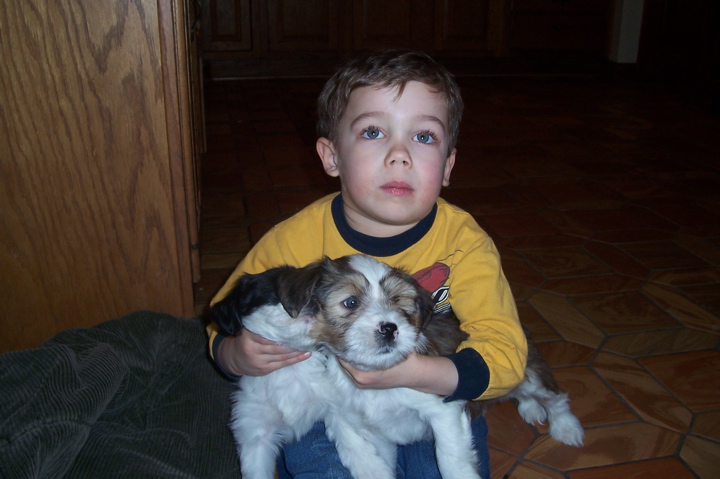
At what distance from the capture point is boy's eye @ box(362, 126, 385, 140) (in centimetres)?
171

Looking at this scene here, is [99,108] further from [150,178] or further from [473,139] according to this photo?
[473,139]

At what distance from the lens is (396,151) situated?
1.66m

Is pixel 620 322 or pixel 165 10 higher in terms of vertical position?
pixel 165 10

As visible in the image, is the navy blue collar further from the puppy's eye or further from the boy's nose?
the puppy's eye

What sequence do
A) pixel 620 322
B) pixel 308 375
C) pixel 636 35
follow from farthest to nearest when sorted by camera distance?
1. pixel 636 35
2. pixel 620 322
3. pixel 308 375

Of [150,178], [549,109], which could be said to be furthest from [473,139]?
[150,178]

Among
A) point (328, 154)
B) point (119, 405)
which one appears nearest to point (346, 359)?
point (328, 154)

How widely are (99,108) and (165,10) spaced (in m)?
0.39

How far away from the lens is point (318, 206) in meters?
1.96

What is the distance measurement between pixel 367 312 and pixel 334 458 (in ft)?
1.92

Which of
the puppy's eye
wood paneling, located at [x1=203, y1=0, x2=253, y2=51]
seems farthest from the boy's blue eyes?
A: wood paneling, located at [x1=203, y1=0, x2=253, y2=51]

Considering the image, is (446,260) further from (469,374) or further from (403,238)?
(469,374)

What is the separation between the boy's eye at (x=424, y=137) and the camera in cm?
171

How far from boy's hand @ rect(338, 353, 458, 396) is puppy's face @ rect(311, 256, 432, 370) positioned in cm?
5
